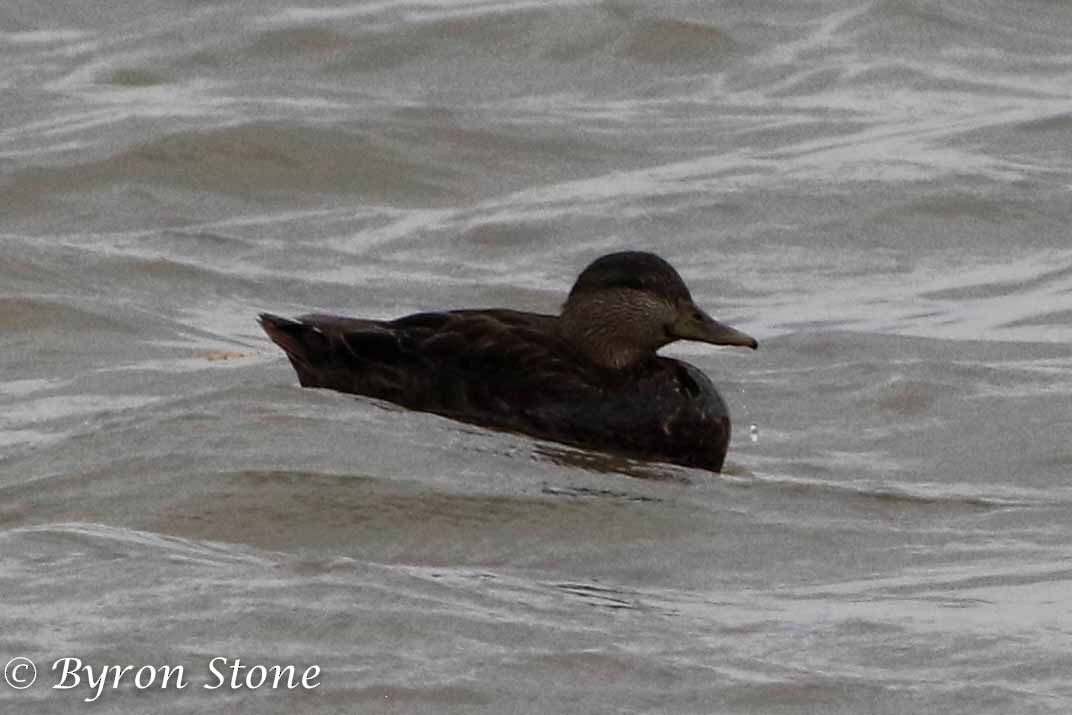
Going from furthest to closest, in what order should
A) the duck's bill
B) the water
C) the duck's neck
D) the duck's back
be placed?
the duck's neck
the duck's bill
the duck's back
the water

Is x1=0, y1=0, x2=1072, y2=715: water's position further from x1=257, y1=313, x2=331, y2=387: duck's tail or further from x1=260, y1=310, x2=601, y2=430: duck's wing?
x1=257, y1=313, x2=331, y2=387: duck's tail

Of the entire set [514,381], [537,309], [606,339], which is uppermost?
[606,339]

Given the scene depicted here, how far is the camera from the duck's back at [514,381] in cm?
1040

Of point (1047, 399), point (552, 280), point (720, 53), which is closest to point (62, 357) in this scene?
point (552, 280)

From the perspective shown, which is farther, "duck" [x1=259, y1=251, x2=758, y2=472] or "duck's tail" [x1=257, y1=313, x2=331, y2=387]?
"duck's tail" [x1=257, y1=313, x2=331, y2=387]

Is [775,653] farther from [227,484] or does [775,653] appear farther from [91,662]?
[227,484]

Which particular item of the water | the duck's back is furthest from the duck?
the water

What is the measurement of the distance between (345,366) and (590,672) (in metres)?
3.93

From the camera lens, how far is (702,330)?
1068cm

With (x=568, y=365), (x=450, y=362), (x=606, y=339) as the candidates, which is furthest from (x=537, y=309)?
(x=450, y=362)

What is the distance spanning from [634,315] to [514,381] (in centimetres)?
53

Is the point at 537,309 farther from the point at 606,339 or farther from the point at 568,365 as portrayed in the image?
the point at 568,365

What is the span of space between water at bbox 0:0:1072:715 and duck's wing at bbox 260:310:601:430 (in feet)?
0.53

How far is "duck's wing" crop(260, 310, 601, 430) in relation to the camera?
10469 mm
